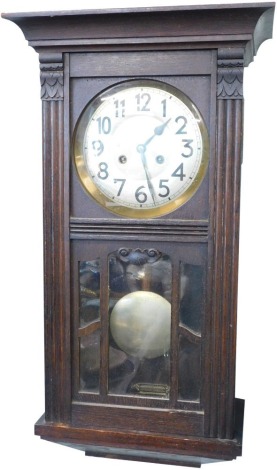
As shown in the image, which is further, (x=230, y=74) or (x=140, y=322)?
(x=140, y=322)

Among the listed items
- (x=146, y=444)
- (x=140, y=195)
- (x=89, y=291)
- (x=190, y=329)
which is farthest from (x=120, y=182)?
(x=146, y=444)

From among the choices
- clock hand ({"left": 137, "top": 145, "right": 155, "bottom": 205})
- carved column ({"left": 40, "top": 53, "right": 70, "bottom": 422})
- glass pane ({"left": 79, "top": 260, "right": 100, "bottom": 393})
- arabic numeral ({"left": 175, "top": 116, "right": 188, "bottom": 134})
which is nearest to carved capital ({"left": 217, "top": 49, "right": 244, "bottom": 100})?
arabic numeral ({"left": 175, "top": 116, "right": 188, "bottom": 134})

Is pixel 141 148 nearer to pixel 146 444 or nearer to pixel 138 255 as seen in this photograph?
pixel 138 255

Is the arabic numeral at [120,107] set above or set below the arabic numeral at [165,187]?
above

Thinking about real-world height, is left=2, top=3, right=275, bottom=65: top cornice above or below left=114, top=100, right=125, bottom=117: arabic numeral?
above

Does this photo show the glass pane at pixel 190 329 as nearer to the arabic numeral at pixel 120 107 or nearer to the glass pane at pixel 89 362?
the glass pane at pixel 89 362

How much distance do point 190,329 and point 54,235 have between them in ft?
1.47

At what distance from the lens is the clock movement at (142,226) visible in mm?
1447

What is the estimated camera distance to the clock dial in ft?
4.87

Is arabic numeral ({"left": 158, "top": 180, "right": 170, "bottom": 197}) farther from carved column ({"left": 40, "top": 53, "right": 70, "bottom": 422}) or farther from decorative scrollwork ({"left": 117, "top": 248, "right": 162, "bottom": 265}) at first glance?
carved column ({"left": 40, "top": 53, "right": 70, "bottom": 422})

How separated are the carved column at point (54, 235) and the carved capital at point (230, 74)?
418mm

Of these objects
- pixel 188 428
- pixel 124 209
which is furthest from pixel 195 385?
pixel 124 209

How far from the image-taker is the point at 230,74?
4.66 ft

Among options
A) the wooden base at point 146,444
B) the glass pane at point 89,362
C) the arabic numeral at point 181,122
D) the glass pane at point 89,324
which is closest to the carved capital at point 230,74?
the arabic numeral at point 181,122
